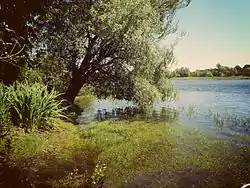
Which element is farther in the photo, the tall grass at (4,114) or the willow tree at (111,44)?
the willow tree at (111,44)

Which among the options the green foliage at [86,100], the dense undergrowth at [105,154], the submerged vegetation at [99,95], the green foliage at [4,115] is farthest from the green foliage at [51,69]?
the green foliage at [4,115]

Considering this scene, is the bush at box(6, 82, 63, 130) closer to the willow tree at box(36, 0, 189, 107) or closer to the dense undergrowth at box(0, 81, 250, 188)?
the dense undergrowth at box(0, 81, 250, 188)

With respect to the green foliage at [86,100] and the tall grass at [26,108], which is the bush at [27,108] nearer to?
the tall grass at [26,108]

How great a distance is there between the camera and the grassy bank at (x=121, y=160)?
8828 millimetres

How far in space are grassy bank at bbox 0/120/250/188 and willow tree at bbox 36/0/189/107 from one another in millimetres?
7731

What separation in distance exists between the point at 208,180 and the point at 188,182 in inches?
22.8

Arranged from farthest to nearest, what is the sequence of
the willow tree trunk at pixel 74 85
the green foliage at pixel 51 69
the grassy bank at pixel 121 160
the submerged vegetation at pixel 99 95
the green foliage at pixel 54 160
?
the willow tree trunk at pixel 74 85 → the green foliage at pixel 51 69 → the submerged vegetation at pixel 99 95 → the grassy bank at pixel 121 160 → the green foliage at pixel 54 160

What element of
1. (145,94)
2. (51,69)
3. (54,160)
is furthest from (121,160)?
(51,69)

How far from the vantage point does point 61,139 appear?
1347 centimetres

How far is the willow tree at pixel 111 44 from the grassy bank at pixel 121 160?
7.73 m

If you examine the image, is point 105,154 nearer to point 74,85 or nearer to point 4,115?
point 4,115

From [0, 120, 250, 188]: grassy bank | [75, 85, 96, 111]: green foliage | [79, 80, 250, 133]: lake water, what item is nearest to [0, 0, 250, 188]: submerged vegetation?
[0, 120, 250, 188]: grassy bank

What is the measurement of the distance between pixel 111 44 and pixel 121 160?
13668mm

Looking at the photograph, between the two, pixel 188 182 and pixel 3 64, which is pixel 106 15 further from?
pixel 188 182
